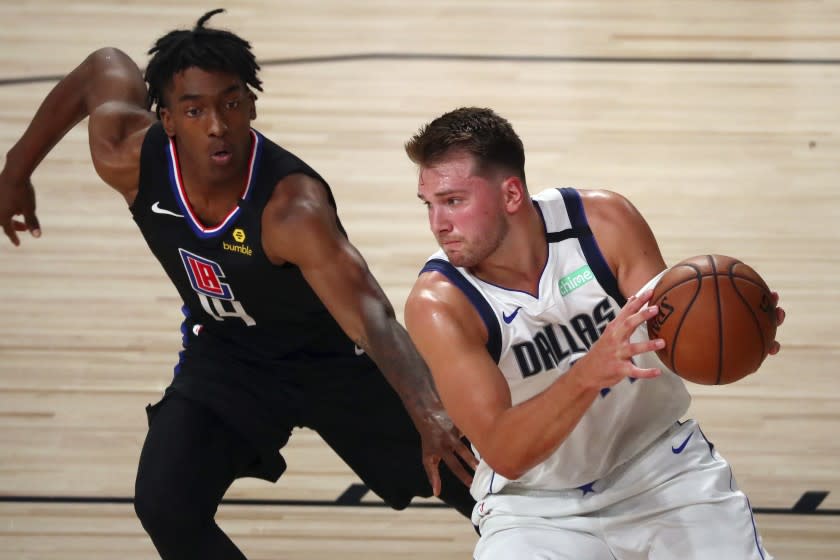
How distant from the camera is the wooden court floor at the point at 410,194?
211 inches

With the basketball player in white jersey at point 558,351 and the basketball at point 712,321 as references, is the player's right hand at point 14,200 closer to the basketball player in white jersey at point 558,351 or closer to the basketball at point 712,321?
the basketball player in white jersey at point 558,351

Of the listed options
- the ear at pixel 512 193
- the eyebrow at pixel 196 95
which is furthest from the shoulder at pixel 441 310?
the eyebrow at pixel 196 95

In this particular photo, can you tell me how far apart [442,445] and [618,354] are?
104 cm

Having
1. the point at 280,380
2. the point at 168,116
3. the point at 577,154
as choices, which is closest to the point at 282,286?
the point at 280,380

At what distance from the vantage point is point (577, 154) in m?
8.45

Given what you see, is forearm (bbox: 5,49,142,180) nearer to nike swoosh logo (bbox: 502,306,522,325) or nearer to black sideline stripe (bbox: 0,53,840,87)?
nike swoosh logo (bbox: 502,306,522,325)

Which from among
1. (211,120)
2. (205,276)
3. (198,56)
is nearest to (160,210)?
(205,276)

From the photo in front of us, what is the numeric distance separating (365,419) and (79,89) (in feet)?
5.80

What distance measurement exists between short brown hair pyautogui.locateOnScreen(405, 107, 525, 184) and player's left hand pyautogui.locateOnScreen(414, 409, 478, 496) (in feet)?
2.63

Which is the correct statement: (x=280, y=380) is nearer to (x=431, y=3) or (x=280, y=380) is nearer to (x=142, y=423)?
(x=142, y=423)

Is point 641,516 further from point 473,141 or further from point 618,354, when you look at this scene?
point 473,141

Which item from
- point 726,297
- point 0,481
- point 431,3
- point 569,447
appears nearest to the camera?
point 726,297

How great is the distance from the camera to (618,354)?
122 inches

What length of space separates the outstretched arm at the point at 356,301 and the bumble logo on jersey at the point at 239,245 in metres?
0.06
